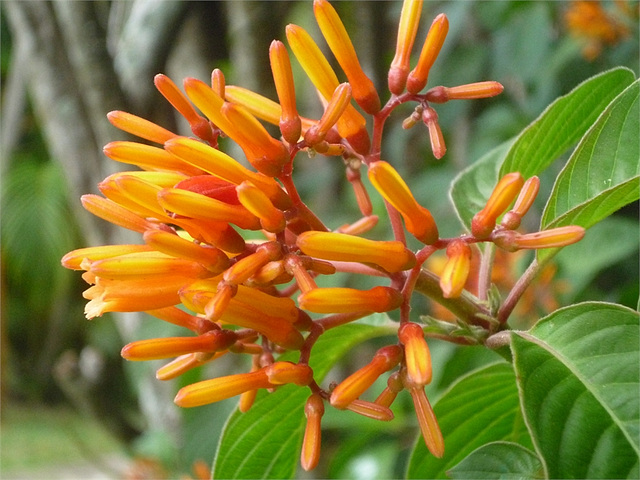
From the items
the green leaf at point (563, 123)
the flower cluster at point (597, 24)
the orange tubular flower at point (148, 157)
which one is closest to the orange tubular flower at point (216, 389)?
the orange tubular flower at point (148, 157)

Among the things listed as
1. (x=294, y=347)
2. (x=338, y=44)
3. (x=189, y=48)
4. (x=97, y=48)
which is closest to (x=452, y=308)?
(x=294, y=347)

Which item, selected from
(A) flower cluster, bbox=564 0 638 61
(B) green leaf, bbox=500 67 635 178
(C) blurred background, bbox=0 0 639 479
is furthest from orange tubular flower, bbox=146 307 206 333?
(A) flower cluster, bbox=564 0 638 61

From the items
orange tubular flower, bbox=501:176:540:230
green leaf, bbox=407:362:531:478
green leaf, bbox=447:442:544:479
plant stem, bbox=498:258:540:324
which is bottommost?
green leaf, bbox=407:362:531:478

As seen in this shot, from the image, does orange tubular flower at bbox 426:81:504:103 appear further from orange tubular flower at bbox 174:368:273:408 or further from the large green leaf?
orange tubular flower at bbox 174:368:273:408

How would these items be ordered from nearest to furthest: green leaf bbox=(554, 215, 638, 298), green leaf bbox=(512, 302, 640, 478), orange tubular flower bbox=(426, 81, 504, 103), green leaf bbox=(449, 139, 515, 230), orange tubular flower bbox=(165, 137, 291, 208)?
green leaf bbox=(512, 302, 640, 478)
orange tubular flower bbox=(165, 137, 291, 208)
orange tubular flower bbox=(426, 81, 504, 103)
green leaf bbox=(449, 139, 515, 230)
green leaf bbox=(554, 215, 638, 298)

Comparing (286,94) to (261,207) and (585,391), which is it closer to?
(261,207)

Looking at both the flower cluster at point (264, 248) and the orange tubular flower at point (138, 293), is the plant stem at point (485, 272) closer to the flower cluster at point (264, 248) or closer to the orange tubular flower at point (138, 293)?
the flower cluster at point (264, 248)
